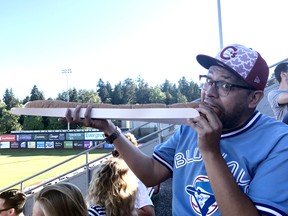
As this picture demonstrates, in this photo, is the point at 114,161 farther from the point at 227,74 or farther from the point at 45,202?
the point at 227,74

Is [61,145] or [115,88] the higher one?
[115,88]

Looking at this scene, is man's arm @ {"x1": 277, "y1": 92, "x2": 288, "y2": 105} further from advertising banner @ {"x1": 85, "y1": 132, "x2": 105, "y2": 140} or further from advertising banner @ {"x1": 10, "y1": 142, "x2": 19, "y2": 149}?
advertising banner @ {"x1": 10, "y1": 142, "x2": 19, "y2": 149}

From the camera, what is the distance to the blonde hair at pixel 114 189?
2.38 meters

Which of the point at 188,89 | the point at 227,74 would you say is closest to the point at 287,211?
the point at 227,74

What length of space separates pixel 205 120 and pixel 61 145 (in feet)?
118

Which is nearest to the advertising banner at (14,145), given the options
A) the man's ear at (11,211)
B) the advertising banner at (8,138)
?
the advertising banner at (8,138)

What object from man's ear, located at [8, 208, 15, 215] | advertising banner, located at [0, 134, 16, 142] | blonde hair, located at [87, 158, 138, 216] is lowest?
advertising banner, located at [0, 134, 16, 142]

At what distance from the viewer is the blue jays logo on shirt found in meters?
1.29

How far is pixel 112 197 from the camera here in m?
2.40

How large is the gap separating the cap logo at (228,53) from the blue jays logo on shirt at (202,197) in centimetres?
50

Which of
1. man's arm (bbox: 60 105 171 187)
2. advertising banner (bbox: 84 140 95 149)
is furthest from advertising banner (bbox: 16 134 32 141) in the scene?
man's arm (bbox: 60 105 171 187)

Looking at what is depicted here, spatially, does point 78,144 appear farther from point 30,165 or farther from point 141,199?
point 141,199

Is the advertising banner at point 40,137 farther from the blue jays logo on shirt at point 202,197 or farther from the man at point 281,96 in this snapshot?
the blue jays logo on shirt at point 202,197

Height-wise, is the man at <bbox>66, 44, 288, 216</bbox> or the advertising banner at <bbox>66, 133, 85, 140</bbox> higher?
the man at <bbox>66, 44, 288, 216</bbox>
